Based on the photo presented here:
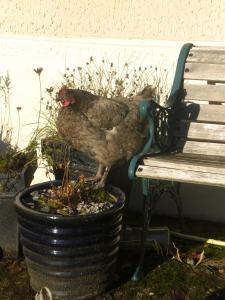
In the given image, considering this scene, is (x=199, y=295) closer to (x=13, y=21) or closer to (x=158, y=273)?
(x=158, y=273)

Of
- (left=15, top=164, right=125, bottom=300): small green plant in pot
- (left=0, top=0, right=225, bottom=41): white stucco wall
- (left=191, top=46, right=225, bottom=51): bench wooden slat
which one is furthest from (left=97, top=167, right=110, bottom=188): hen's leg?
(left=0, top=0, right=225, bottom=41): white stucco wall

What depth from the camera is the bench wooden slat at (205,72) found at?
3.96 meters

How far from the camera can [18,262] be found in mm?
3918

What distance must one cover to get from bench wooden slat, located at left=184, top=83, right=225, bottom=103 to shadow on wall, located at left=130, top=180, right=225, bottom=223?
92cm

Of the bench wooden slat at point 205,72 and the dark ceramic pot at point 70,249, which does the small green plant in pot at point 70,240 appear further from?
the bench wooden slat at point 205,72

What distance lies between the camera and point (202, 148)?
3.94 m

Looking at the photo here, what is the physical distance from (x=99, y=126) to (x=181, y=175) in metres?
0.65

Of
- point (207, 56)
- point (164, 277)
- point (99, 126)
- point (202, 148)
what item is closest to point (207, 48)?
point (207, 56)

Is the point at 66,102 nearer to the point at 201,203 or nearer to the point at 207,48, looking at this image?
the point at 207,48

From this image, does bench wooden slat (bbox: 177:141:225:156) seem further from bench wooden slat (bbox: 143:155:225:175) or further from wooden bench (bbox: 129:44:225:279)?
bench wooden slat (bbox: 143:155:225:175)

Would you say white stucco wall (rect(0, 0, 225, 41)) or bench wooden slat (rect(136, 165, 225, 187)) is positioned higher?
white stucco wall (rect(0, 0, 225, 41))

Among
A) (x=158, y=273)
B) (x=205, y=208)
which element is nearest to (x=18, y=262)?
(x=158, y=273)

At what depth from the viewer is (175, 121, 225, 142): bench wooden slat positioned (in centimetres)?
392

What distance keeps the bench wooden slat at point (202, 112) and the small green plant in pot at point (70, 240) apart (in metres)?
0.96
